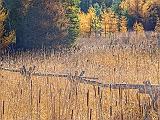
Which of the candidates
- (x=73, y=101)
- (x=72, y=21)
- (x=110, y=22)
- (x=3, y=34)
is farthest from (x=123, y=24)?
(x=73, y=101)

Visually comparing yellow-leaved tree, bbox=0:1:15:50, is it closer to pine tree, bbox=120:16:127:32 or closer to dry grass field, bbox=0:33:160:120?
dry grass field, bbox=0:33:160:120

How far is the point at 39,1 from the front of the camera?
1791cm

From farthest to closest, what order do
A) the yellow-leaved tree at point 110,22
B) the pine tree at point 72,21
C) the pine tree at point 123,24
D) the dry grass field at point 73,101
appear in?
the yellow-leaved tree at point 110,22 → the pine tree at point 123,24 → the pine tree at point 72,21 → the dry grass field at point 73,101

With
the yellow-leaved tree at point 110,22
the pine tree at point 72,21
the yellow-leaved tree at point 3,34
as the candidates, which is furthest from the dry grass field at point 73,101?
the yellow-leaved tree at point 110,22

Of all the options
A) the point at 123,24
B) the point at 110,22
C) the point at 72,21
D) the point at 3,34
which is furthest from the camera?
the point at 110,22

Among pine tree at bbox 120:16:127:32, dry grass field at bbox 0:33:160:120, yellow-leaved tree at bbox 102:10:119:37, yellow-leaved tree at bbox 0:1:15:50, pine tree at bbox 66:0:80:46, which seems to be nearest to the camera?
dry grass field at bbox 0:33:160:120

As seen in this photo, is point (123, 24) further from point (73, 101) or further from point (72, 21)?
point (73, 101)

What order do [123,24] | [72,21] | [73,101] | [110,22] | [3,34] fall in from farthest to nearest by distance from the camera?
[110,22] → [123,24] → [72,21] → [3,34] → [73,101]

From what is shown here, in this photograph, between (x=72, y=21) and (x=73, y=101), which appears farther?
(x=72, y=21)

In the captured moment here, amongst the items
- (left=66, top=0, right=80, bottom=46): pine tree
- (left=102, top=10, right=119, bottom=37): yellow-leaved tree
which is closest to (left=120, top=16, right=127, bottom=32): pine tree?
(left=102, top=10, right=119, bottom=37): yellow-leaved tree

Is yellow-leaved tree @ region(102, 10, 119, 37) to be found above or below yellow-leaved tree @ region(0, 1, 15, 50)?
below

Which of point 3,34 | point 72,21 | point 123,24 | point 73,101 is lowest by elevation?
point 123,24

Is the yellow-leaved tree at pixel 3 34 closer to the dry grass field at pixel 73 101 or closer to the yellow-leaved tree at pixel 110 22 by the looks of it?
the dry grass field at pixel 73 101

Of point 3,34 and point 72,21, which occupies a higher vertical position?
point 72,21
